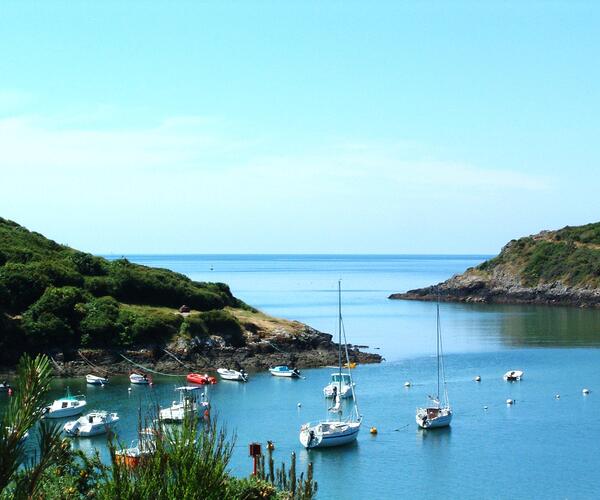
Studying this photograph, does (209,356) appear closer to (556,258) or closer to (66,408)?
(66,408)

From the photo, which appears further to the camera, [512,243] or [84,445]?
[512,243]

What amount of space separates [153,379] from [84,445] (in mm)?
20648

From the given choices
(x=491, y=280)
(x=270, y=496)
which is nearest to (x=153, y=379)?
(x=270, y=496)

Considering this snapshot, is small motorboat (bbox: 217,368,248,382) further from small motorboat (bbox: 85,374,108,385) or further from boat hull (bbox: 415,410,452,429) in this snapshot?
boat hull (bbox: 415,410,452,429)

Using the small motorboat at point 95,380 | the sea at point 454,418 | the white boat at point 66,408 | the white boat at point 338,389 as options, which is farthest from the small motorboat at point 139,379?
the white boat at point 338,389

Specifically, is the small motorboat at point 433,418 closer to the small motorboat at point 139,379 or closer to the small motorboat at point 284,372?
the small motorboat at point 284,372

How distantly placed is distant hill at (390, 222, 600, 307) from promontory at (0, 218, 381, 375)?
69495 mm

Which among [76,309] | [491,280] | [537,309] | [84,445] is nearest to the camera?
[84,445]

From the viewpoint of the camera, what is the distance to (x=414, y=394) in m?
69.1

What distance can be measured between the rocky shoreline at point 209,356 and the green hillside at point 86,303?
108cm

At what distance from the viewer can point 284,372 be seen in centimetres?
7581

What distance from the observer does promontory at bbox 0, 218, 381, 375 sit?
246 ft

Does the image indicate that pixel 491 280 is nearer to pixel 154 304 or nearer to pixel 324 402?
pixel 154 304

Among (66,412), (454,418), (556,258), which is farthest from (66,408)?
(556,258)
